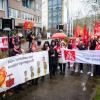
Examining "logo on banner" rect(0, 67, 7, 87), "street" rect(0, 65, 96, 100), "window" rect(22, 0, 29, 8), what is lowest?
"street" rect(0, 65, 96, 100)

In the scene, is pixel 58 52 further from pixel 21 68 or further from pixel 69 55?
pixel 21 68

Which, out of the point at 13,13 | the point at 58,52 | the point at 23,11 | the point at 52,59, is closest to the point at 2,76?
the point at 52,59

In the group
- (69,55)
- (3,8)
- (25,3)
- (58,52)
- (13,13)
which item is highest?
(25,3)

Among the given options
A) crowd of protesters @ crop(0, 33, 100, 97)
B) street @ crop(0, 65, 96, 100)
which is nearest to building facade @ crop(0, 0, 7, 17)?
→ crowd of protesters @ crop(0, 33, 100, 97)

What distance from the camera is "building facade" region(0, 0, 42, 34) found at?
45475 millimetres

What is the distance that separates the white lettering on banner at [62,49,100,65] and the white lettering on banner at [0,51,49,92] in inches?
62.6

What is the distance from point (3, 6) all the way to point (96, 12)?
12563mm

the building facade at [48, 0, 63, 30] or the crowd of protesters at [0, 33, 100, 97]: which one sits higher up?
the building facade at [48, 0, 63, 30]

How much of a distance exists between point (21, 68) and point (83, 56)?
161 inches

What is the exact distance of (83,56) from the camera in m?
14.3

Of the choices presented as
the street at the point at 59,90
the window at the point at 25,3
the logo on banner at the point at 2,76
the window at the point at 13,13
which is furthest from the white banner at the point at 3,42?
the window at the point at 25,3

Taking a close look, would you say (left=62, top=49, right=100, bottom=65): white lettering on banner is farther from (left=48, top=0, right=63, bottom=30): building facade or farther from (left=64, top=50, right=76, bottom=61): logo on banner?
(left=48, top=0, right=63, bottom=30): building facade

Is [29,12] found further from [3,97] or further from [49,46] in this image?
[3,97]

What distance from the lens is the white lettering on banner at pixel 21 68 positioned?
995 centimetres
